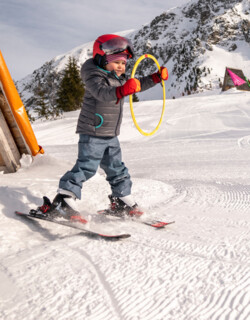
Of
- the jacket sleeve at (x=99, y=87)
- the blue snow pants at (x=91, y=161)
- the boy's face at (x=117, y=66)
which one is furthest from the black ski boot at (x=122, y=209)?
the boy's face at (x=117, y=66)

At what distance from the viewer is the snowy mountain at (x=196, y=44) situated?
69688 mm

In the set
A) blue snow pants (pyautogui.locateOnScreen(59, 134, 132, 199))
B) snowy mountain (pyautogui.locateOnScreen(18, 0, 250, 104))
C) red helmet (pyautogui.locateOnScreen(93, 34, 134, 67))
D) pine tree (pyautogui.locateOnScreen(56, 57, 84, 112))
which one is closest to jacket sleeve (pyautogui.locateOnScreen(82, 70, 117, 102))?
red helmet (pyautogui.locateOnScreen(93, 34, 134, 67))

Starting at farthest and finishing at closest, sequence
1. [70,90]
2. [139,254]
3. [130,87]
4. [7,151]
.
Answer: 1. [70,90]
2. [7,151]
3. [130,87]
4. [139,254]

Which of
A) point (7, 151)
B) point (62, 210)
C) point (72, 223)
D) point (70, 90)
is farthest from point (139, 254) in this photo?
point (70, 90)

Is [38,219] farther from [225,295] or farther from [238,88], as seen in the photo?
[238,88]

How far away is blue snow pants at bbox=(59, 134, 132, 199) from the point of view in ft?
8.79

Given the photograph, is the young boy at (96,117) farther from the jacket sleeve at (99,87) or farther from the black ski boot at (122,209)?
the black ski boot at (122,209)

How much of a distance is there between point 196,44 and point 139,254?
305ft

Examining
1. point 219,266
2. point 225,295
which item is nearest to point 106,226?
point 219,266

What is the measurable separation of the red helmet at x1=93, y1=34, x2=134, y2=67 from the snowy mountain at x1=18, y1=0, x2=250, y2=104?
39359 mm

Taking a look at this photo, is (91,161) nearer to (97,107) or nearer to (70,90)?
(97,107)

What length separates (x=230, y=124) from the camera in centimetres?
949

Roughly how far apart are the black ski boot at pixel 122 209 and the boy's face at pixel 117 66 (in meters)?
1.21

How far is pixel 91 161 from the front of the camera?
2713 millimetres
